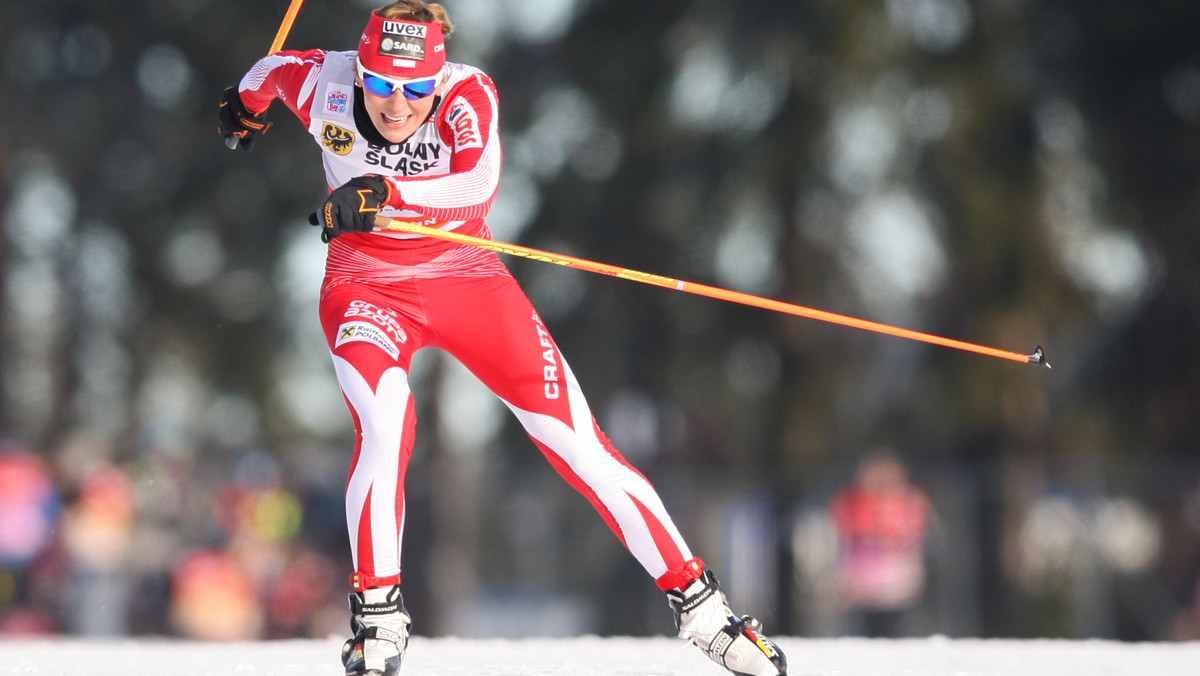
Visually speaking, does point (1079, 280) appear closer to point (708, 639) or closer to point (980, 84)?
point (980, 84)

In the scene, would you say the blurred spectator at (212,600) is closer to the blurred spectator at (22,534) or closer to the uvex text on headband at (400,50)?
the blurred spectator at (22,534)

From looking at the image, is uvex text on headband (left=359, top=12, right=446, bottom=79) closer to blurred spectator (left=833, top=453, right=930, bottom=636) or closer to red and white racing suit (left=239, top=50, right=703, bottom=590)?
red and white racing suit (left=239, top=50, right=703, bottom=590)

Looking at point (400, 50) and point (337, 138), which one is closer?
point (400, 50)

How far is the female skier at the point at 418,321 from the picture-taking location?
172 inches

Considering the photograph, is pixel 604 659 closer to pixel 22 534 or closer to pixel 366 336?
pixel 366 336

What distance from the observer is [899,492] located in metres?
10.6

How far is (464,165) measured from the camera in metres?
4.48

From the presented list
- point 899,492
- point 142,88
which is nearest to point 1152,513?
point 899,492

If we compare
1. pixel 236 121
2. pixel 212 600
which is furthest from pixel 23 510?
pixel 236 121

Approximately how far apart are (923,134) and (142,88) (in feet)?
25.1

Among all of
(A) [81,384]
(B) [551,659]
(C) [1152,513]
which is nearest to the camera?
(B) [551,659]

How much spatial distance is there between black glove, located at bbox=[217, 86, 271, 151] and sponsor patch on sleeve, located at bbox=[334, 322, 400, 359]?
1.09m

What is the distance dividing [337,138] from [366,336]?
26.8 inches

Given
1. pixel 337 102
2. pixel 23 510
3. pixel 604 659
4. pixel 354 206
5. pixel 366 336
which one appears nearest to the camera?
pixel 354 206
